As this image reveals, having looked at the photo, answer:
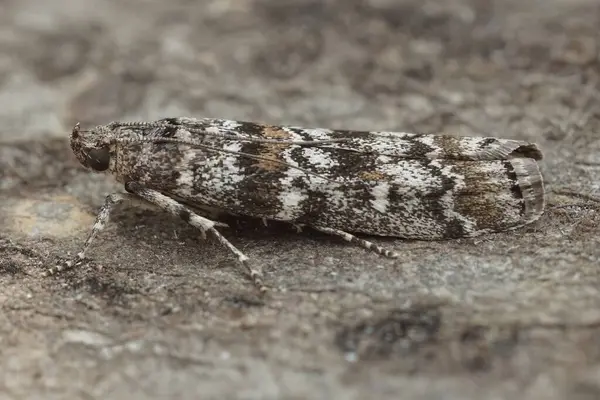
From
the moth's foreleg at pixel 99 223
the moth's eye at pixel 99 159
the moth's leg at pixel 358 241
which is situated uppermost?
the moth's eye at pixel 99 159

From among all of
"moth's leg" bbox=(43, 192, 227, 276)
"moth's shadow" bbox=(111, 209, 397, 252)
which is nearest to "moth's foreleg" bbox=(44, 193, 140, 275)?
"moth's leg" bbox=(43, 192, 227, 276)

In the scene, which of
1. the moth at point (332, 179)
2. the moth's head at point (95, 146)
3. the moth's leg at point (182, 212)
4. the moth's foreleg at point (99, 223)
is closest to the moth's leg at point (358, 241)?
the moth at point (332, 179)

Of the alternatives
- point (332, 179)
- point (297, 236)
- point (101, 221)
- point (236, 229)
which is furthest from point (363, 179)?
point (101, 221)

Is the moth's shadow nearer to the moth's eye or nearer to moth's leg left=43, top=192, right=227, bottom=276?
moth's leg left=43, top=192, right=227, bottom=276

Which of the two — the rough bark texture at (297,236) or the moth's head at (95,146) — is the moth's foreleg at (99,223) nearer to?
the rough bark texture at (297,236)

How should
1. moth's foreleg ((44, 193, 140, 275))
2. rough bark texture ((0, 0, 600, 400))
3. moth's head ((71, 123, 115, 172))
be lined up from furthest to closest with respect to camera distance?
moth's head ((71, 123, 115, 172)) → moth's foreleg ((44, 193, 140, 275)) → rough bark texture ((0, 0, 600, 400))

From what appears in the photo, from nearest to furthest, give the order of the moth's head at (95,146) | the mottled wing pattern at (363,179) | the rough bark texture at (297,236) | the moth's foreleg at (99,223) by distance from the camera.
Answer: the rough bark texture at (297,236) < the mottled wing pattern at (363,179) < the moth's foreleg at (99,223) < the moth's head at (95,146)

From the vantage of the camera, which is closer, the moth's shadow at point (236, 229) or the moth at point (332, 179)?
the moth at point (332, 179)
